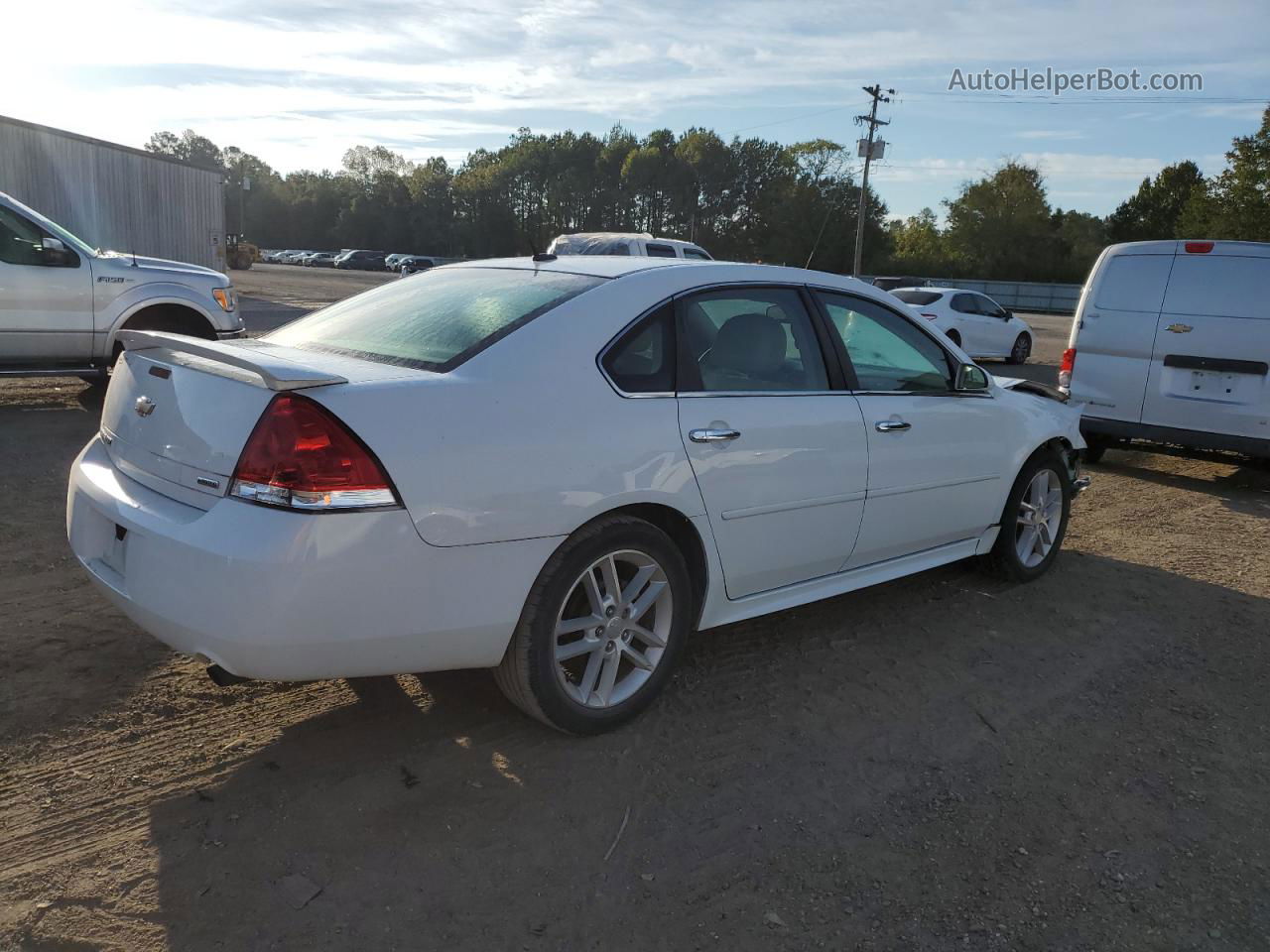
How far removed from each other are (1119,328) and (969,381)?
4.31 m

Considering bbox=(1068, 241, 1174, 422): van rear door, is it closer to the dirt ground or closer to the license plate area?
the dirt ground

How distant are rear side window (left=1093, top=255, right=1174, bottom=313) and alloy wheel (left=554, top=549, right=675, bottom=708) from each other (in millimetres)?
6316

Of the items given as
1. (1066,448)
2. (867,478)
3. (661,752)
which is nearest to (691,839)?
(661,752)

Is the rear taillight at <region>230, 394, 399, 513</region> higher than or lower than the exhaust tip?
higher

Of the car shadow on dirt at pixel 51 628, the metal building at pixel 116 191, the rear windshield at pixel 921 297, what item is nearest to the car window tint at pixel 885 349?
the car shadow on dirt at pixel 51 628

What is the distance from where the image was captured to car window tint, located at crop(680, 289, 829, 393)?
143 inches

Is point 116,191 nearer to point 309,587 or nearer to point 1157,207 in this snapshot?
point 309,587

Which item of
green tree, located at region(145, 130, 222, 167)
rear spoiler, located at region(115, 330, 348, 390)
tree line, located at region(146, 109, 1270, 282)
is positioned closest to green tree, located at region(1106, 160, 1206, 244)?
tree line, located at region(146, 109, 1270, 282)

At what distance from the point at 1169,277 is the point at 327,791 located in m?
7.55

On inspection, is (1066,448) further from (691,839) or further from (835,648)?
(691,839)

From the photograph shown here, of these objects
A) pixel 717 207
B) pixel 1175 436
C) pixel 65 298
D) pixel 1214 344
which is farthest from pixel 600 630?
pixel 717 207

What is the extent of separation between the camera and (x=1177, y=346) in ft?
25.5

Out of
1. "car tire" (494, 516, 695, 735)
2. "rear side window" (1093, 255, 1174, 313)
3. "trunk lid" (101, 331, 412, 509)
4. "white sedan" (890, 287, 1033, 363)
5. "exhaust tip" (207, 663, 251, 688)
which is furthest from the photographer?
"white sedan" (890, 287, 1033, 363)

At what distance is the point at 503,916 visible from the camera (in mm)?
2506
